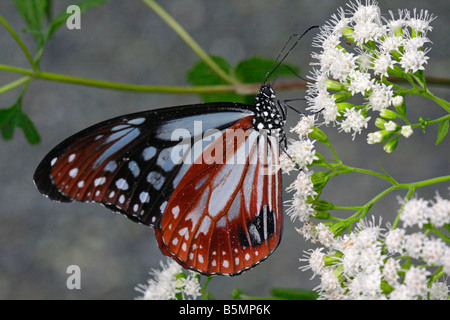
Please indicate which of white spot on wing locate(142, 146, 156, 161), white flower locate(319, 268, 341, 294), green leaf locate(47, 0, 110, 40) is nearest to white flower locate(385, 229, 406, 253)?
white flower locate(319, 268, 341, 294)

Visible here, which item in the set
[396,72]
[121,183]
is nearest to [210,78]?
[121,183]

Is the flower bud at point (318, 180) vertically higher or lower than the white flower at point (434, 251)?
higher

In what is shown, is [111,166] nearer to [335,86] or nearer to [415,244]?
[335,86]

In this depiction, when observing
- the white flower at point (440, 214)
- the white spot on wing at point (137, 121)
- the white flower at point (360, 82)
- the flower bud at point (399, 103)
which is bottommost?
the white flower at point (440, 214)

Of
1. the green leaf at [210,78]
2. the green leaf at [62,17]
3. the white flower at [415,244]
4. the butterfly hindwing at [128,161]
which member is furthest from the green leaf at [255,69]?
the white flower at [415,244]

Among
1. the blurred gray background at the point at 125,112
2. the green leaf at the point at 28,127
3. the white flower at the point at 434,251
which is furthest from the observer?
the blurred gray background at the point at 125,112

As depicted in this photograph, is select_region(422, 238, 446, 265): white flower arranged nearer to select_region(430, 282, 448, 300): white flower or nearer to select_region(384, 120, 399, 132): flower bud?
select_region(430, 282, 448, 300): white flower

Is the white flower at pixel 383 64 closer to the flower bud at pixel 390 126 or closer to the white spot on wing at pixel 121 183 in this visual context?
the flower bud at pixel 390 126

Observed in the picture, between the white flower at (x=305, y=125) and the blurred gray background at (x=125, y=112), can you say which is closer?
the white flower at (x=305, y=125)
